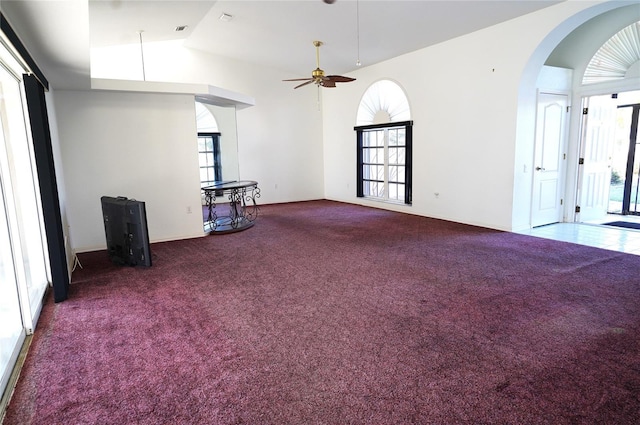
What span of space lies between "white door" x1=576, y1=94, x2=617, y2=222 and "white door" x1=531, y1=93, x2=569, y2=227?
1.05 ft

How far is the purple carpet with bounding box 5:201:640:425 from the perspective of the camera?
76.8 inches

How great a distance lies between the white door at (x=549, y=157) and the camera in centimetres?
585

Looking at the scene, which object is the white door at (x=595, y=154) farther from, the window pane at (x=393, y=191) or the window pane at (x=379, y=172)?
the window pane at (x=379, y=172)

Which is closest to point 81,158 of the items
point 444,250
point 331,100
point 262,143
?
point 262,143

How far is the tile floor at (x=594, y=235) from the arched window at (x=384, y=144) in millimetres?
2668

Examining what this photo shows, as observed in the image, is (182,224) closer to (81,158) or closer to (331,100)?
(81,158)

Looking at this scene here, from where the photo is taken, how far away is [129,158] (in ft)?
17.8

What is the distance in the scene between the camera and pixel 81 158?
5168 millimetres

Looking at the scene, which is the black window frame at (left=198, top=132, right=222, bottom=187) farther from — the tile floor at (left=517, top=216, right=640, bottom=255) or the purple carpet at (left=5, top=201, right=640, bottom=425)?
the tile floor at (left=517, top=216, right=640, bottom=255)

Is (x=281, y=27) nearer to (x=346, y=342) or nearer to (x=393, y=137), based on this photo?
(x=393, y=137)

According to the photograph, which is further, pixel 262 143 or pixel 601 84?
pixel 262 143

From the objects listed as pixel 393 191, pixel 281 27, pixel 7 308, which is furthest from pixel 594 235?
pixel 7 308

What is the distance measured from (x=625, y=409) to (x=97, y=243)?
5998 millimetres

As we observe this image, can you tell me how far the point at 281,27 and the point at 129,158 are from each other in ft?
11.1
